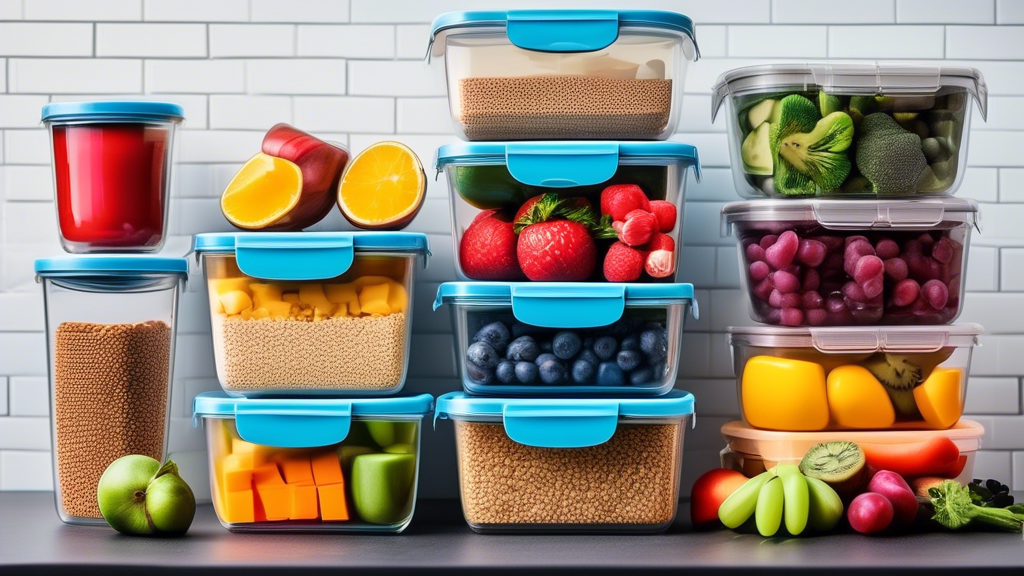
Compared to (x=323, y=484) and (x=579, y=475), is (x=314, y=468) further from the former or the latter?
(x=579, y=475)

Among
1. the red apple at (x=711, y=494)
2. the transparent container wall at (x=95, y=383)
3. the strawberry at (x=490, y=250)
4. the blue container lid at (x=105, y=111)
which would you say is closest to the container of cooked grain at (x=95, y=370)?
the transparent container wall at (x=95, y=383)

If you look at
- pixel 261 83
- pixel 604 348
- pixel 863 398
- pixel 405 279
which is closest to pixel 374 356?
pixel 405 279

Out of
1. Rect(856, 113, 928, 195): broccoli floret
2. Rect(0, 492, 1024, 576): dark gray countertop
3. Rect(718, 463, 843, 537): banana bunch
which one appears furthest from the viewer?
Rect(856, 113, 928, 195): broccoli floret

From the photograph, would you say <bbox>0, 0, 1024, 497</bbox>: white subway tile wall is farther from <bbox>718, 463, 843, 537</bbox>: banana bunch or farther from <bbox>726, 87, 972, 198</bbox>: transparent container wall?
<bbox>718, 463, 843, 537</bbox>: banana bunch

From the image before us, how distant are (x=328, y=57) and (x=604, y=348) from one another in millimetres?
770

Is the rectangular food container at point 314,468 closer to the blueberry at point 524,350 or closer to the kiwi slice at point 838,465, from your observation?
the blueberry at point 524,350

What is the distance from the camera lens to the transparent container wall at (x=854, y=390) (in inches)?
54.0

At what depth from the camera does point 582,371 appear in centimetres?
131

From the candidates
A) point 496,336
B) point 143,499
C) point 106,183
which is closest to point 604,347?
point 496,336

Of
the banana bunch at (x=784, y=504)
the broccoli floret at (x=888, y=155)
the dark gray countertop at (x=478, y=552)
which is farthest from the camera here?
the broccoli floret at (x=888, y=155)

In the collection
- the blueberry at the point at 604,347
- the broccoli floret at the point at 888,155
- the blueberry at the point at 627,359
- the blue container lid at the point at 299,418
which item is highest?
the broccoli floret at the point at 888,155

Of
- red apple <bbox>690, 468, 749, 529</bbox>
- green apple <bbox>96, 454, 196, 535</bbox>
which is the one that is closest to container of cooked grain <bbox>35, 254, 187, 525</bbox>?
green apple <bbox>96, 454, 196, 535</bbox>

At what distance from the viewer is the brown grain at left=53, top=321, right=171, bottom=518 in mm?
1379

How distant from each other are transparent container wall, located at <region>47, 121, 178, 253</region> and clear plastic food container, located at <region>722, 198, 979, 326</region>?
94cm
